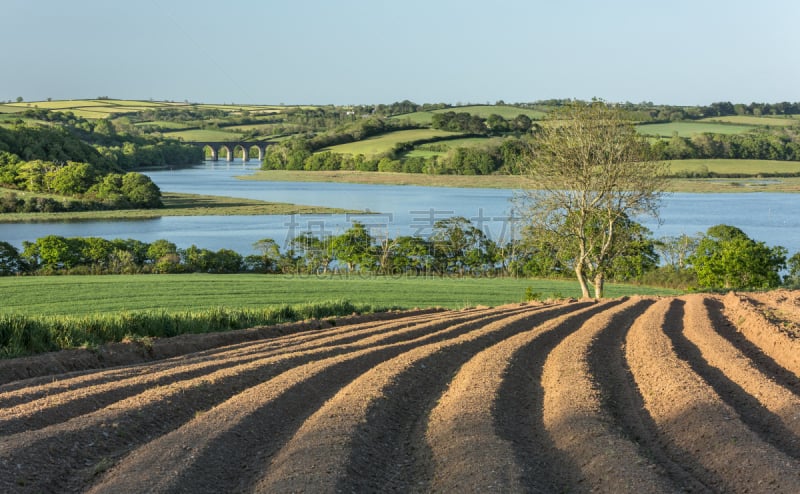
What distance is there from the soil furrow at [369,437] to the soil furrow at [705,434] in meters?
2.49

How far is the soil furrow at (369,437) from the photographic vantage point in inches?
247

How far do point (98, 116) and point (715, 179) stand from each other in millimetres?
135580

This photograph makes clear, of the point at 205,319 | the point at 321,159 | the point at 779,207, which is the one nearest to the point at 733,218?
the point at 779,207

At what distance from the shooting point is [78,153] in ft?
327

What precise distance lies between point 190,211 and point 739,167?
6894 centimetres

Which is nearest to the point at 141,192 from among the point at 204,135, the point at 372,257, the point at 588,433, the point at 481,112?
the point at 372,257

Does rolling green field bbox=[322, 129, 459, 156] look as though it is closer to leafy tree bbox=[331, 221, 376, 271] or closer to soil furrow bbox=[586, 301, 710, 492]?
leafy tree bbox=[331, 221, 376, 271]

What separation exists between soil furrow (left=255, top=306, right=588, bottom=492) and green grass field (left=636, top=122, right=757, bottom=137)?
10464 centimetres

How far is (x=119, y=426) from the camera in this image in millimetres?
7844

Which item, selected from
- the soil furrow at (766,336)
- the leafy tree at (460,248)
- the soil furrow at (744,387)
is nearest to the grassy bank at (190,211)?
the leafy tree at (460,248)

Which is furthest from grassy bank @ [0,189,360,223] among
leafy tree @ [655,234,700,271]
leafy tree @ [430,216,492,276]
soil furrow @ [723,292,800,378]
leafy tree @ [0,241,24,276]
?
soil furrow @ [723,292,800,378]

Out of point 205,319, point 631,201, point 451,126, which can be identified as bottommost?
point 205,319

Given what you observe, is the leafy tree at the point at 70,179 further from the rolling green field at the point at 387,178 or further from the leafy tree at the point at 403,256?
the leafy tree at the point at 403,256

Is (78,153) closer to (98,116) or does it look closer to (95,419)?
(98,116)
